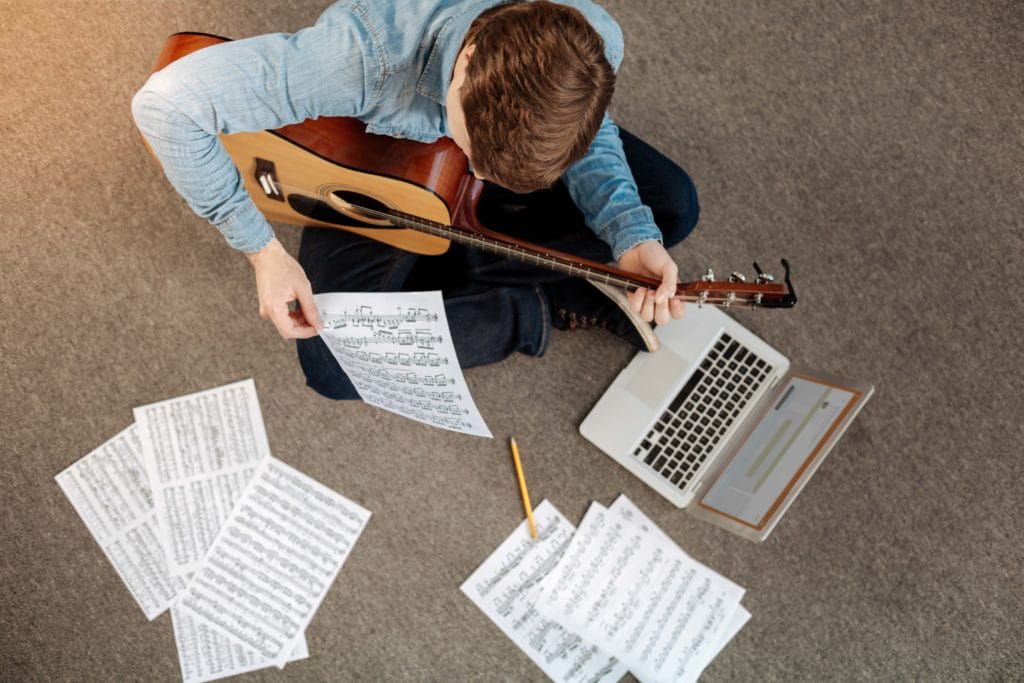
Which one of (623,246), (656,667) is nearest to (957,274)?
(623,246)

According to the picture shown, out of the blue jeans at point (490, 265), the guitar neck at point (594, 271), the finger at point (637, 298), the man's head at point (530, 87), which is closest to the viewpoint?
the man's head at point (530, 87)

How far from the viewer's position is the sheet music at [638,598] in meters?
1.32

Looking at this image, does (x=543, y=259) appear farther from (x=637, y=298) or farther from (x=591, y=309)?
(x=591, y=309)

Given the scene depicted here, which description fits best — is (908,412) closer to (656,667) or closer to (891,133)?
(891,133)

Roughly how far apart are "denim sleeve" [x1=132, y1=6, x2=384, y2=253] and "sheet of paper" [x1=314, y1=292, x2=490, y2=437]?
29 cm

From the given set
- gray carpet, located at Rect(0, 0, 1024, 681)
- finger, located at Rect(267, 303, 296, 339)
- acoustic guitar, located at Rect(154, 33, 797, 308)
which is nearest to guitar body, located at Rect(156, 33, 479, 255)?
acoustic guitar, located at Rect(154, 33, 797, 308)

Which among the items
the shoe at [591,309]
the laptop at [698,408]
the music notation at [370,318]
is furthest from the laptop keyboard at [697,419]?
the music notation at [370,318]

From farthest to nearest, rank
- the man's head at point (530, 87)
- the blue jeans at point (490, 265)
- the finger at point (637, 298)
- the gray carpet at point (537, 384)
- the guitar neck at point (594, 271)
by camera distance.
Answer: the gray carpet at point (537, 384), the blue jeans at point (490, 265), the finger at point (637, 298), the guitar neck at point (594, 271), the man's head at point (530, 87)

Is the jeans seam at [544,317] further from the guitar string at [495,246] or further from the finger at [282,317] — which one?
the finger at [282,317]

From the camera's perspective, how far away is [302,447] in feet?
4.58

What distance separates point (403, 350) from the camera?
113 cm

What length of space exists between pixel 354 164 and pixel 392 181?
2.6 inches

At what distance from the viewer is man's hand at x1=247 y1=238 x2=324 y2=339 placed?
3.51 ft

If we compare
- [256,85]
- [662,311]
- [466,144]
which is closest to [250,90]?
[256,85]
